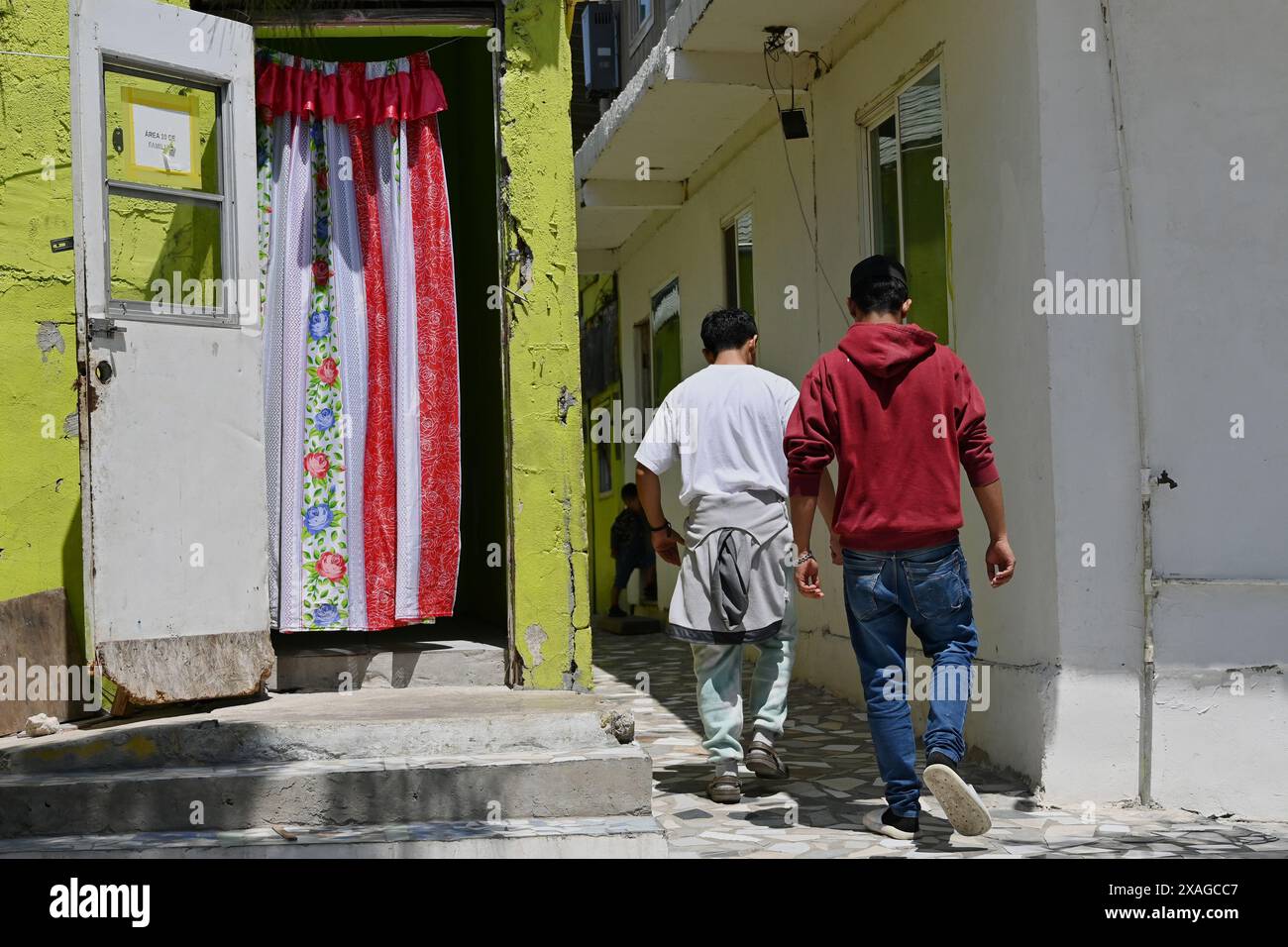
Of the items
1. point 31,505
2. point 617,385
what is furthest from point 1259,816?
point 617,385

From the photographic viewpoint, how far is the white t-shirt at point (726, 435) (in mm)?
5648

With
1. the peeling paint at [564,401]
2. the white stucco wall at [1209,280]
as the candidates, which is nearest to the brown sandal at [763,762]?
the white stucco wall at [1209,280]

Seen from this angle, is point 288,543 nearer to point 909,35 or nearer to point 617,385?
point 909,35

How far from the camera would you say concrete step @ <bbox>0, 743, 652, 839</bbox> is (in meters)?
4.57

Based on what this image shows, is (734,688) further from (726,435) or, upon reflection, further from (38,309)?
(38,309)

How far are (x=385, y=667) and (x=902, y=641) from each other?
2.42m

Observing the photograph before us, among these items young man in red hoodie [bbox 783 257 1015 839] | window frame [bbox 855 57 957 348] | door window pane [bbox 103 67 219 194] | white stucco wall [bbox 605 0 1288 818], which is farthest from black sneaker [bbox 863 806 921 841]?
door window pane [bbox 103 67 219 194]

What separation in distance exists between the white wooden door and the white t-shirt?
1.69m

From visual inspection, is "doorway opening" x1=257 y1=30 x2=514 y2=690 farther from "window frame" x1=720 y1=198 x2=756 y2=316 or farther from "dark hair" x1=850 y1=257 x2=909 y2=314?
"window frame" x1=720 y1=198 x2=756 y2=316

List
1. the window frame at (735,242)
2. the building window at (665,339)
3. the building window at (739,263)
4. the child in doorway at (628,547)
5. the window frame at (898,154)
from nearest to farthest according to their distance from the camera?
the window frame at (898,154) → the window frame at (735,242) → the building window at (739,263) → the building window at (665,339) → the child in doorway at (628,547)

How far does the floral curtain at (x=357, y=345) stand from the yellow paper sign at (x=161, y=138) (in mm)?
561

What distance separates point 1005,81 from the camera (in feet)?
19.3

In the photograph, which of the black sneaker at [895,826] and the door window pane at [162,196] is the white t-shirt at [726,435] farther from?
the door window pane at [162,196]

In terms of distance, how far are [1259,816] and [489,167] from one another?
4571 millimetres
